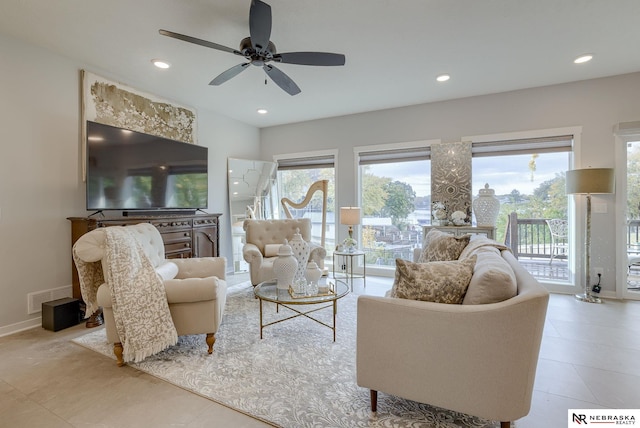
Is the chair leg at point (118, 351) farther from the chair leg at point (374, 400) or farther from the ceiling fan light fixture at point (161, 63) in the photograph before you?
the ceiling fan light fixture at point (161, 63)

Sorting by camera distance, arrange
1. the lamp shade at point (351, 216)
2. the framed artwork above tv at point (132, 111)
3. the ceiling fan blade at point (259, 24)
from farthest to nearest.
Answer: the lamp shade at point (351, 216)
the framed artwork above tv at point (132, 111)
the ceiling fan blade at point (259, 24)

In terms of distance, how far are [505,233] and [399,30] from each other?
321 cm

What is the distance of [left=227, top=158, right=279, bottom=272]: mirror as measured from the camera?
510 centimetres

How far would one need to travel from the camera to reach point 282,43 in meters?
2.77

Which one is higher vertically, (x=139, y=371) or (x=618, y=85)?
(x=618, y=85)

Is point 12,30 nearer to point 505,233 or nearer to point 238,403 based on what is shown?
point 238,403

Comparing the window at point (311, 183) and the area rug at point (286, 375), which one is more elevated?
the window at point (311, 183)

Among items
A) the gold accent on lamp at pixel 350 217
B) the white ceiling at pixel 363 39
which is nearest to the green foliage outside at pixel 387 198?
the gold accent on lamp at pixel 350 217

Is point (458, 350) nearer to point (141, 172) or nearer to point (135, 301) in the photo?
point (135, 301)

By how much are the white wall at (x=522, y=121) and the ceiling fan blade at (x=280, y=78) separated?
220cm

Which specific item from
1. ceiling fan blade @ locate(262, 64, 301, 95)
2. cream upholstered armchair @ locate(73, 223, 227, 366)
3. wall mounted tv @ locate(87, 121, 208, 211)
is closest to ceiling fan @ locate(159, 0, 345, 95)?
ceiling fan blade @ locate(262, 64, 301, 95)

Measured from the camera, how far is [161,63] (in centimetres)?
314

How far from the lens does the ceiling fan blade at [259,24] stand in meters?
1.84

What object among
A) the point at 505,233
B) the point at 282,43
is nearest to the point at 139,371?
the point at 282,43
